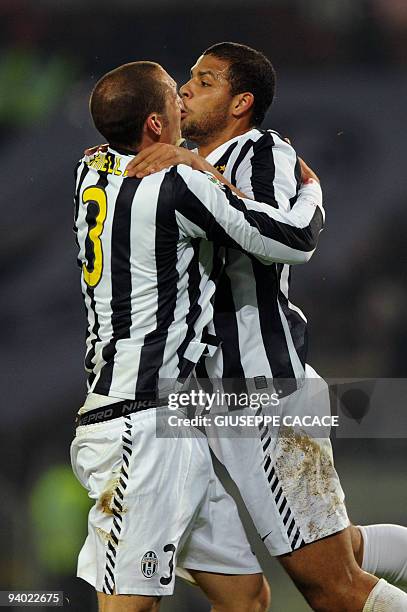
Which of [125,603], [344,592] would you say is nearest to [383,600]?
[344,592]

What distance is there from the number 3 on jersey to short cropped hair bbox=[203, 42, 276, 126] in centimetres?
56

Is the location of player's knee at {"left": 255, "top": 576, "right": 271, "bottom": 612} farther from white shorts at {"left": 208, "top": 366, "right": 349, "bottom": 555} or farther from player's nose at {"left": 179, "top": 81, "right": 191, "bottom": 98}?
player's nose at {"left": 179, "top": 81, "right": 191, "bottom": 98}

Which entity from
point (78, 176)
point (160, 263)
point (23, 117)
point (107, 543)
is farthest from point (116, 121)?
point (23, 117)

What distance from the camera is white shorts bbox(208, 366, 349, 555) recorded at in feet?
8.18

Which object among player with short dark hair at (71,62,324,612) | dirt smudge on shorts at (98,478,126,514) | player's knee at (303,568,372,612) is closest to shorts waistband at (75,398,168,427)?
player with short dark hair at (71,62,324,612)

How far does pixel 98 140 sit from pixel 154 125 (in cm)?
108

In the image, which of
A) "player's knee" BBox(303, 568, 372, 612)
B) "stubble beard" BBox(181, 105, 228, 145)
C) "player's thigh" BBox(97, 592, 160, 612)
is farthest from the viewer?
"stubble beard" BBox(181, 105, 228, 145)

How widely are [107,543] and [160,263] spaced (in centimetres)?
63

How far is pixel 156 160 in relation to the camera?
233 cm

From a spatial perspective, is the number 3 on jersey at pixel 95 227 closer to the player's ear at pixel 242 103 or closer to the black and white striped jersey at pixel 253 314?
the black and white striped jersey at pixel 253 314

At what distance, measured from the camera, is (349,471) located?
11.1 ft

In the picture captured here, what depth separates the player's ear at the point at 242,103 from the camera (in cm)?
272

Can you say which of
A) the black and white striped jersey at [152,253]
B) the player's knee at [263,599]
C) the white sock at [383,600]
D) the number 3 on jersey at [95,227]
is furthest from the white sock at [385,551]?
the number 3 on jersey at [95,227]

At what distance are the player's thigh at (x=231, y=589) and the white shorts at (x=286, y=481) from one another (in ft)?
0.36
